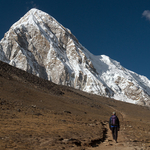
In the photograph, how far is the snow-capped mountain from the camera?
103 meters

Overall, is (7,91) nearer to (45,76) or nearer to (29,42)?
(45,76)

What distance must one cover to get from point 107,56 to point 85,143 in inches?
6495

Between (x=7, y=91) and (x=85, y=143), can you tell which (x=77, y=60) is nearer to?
(x=7, y=91)

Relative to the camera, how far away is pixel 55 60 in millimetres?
108812

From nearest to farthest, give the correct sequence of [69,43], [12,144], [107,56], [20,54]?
[12,144]
[20,54]
[69,43]
[107,56]

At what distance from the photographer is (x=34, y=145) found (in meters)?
7.92

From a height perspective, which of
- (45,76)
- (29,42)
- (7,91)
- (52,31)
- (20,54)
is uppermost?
(52,31)

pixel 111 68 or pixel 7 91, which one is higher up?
pixel 111 68

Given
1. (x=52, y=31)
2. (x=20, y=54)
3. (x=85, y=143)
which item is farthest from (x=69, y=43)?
(x=85, y=143)

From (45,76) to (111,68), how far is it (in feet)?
204

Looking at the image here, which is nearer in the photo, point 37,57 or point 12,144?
point 12,144

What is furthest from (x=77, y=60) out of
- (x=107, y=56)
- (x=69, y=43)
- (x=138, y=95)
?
(x=107, y=56)

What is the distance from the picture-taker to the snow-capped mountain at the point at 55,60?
103250 mm

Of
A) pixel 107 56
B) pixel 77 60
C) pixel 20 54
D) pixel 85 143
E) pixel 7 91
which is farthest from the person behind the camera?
pixel 107 56
